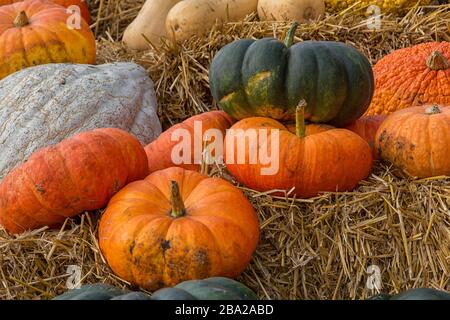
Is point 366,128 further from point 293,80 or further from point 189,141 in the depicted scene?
point 189,141

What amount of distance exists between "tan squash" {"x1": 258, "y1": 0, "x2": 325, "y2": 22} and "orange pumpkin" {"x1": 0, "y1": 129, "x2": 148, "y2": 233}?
1802 millimetres

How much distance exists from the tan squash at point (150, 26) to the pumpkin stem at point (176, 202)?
2.31 meters

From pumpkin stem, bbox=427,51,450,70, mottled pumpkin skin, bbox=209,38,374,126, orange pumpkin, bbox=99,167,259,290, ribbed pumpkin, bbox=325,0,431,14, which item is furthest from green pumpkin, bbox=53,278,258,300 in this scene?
ribbed pumpkin, bbox=325,0,431,14

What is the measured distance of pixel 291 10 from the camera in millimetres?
4527

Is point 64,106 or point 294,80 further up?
point 294,80

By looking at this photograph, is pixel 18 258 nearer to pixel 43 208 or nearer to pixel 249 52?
pixel 43 208

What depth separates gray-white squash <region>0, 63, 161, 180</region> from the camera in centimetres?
363

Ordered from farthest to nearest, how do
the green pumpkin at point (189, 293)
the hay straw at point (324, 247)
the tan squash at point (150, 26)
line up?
the tan squash at point (150, 26), the hay straw at point (324, 247), the green pumpkin at point (189, 293)

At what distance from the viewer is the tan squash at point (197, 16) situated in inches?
178

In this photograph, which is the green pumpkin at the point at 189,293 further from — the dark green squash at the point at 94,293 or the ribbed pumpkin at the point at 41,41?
the ribbed pumpkin at the point at 41,41

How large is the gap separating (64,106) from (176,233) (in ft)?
4.31

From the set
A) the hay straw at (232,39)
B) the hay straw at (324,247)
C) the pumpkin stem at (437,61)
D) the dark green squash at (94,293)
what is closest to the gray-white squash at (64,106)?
the hay straw at (232,39)

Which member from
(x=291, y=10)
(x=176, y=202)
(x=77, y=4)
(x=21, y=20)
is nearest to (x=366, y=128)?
(x=176, y=202)

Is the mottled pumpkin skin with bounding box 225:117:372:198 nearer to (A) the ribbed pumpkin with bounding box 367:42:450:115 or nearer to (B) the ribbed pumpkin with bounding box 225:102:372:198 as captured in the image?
(B) the ribbed pumpkin with bounding box 225:102:372:198
